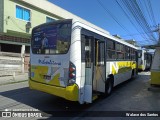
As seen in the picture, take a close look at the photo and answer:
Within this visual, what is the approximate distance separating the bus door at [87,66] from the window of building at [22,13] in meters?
15.5

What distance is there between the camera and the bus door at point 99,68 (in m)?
8.59

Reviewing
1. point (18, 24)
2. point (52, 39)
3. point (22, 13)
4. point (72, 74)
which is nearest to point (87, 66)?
point (72, 74)

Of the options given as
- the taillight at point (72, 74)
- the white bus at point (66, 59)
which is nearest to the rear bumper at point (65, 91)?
the white bus at point (66, 59)

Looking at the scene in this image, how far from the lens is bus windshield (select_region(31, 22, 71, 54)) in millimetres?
6988

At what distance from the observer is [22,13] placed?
21.8 m

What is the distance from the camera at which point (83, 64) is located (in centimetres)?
709

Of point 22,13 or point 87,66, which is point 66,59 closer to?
point 87,66

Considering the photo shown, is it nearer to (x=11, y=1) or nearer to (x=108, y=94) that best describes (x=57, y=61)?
(x=108, y=94)

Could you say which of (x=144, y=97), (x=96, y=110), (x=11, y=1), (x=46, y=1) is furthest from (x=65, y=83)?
(x=46, y=1)

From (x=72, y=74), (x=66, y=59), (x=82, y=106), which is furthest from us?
(x=82, y=106)

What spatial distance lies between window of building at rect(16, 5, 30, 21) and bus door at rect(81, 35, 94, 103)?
1554cm

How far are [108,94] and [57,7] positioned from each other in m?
19.6

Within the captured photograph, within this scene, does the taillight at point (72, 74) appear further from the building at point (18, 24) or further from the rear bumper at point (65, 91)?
the building at point (18, 24)

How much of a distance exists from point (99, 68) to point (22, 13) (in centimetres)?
1551
